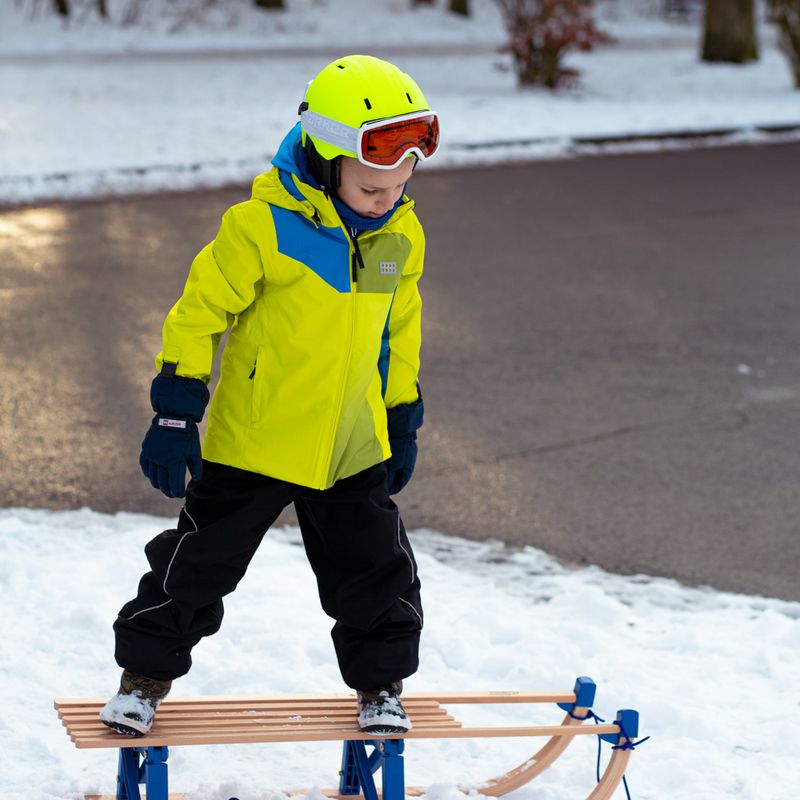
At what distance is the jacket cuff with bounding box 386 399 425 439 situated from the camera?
10.4 ft

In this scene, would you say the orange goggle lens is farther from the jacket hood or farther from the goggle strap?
the jacket hood

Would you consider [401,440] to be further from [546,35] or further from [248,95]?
[546,35]

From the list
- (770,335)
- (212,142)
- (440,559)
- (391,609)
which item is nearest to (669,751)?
(391,609)

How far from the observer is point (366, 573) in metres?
3.04

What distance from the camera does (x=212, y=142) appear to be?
12.1m

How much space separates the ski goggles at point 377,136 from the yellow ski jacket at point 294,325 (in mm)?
117

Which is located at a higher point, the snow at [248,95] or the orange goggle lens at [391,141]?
the orange goggle lens at [391,141]

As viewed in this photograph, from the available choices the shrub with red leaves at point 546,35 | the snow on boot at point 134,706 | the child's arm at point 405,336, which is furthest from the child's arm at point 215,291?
the shrub with red leaves at point 546,35

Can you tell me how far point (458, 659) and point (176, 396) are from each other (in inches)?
62.2

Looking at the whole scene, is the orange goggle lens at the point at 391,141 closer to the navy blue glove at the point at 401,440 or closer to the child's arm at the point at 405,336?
the child's arm at the point at 405,336

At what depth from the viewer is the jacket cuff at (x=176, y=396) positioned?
2.81 meters

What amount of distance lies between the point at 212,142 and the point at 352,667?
9529 mm

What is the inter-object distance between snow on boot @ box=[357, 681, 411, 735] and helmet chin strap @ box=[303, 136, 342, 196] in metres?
1.12

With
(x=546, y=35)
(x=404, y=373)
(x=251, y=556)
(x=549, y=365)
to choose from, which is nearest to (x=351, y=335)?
(x=404, y=373)
